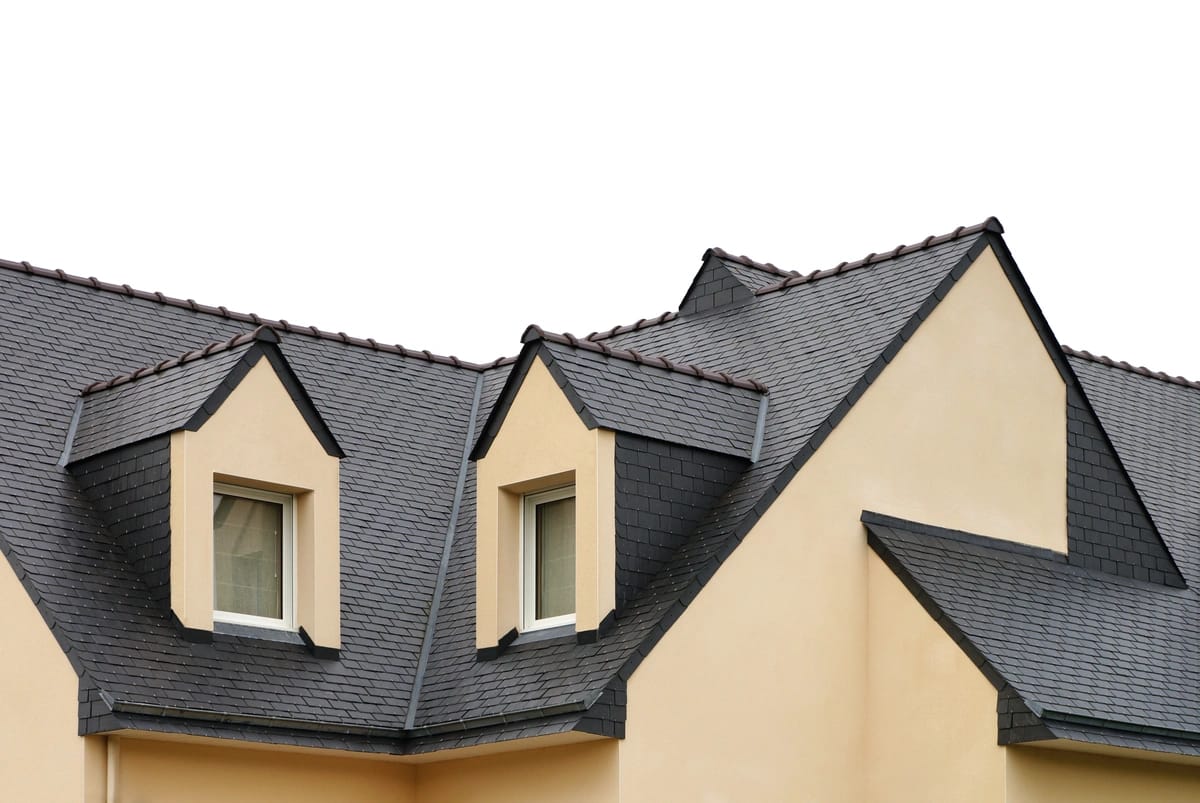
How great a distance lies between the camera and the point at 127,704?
1717cm

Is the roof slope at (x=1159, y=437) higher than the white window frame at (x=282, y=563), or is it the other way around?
the roof slope at (x=1159, y=437)

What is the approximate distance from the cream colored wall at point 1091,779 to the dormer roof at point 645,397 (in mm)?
4089

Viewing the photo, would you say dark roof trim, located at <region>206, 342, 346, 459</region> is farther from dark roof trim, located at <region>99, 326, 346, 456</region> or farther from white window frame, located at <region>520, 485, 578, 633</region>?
white window frame, located at <region>520, 485, 578, 633</region>

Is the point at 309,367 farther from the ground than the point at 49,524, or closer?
farther from the ground

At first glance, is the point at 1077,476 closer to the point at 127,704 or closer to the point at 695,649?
the point at 695,649

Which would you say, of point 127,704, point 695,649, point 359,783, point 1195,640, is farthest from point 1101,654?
point 127,704

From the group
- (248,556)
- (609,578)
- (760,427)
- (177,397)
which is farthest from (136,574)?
(760,427)

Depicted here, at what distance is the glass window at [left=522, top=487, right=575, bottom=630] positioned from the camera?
774 inches

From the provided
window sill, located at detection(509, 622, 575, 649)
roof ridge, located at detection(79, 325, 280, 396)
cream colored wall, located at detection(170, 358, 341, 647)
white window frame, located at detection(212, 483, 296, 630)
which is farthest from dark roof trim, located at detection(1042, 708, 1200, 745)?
roof ridge, located at detection(79, 325, 280, 396)

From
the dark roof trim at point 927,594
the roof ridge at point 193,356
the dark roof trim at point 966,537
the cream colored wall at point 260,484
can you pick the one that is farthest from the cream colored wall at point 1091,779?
the roof ridge at point 193,356

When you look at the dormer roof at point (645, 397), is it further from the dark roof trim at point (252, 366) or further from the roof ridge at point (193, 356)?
the roof ridge at point (193, 356)

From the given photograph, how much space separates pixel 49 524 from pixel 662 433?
19.4 feet

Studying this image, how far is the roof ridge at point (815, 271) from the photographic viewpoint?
22.1m

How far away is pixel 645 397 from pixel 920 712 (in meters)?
4.06
